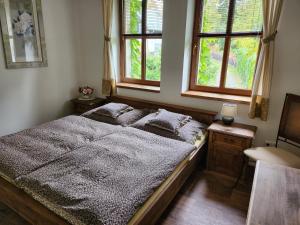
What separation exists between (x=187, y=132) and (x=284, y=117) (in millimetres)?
1036

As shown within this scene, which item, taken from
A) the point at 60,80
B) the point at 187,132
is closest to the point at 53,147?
the point at 187,132

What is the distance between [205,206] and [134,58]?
2.43 meters

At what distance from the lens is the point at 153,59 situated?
3.26 meters

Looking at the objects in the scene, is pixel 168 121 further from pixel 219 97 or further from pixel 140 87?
pixel 140 87

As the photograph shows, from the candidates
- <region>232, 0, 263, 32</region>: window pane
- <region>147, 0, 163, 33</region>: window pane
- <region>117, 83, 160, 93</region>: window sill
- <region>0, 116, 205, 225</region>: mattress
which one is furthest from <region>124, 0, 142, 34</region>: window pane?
<region>0, 116, 205, 225</region>: mattress

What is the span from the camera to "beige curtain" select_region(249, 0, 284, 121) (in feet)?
7.24

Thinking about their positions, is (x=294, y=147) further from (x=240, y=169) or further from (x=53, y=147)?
(x=53, y=147)

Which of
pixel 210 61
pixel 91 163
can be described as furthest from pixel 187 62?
pixel 91 163

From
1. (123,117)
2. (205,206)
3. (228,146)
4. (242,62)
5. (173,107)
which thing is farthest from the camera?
(173,107)

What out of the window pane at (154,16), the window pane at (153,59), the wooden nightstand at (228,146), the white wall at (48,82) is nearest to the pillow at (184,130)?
the wooden nightstand at (228,146)

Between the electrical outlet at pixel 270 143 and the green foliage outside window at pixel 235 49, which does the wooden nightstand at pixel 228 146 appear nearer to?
the electrical outlet at pixel 270 143

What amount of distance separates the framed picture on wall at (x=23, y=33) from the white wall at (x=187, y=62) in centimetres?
81

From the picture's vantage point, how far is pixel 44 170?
1657 millimetres

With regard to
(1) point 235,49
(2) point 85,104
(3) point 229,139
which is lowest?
(3) point 229,139
